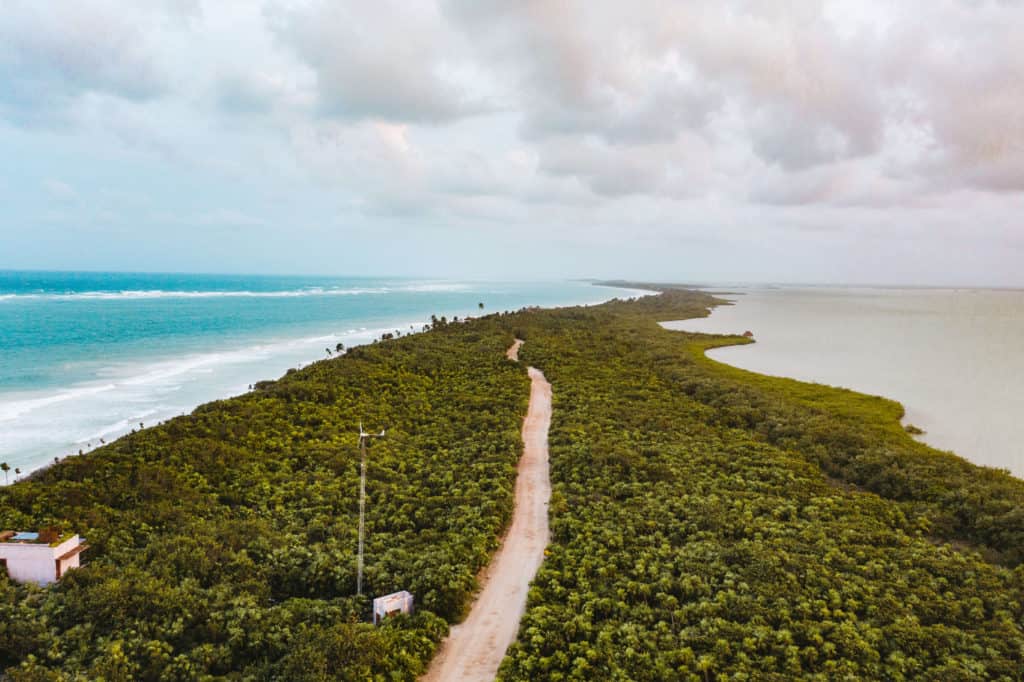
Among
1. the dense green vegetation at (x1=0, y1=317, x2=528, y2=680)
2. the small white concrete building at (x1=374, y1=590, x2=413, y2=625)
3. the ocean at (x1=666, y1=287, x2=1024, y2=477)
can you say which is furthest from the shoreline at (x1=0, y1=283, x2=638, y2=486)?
the ocean at (x1=666, y1=287, x2=1024, y2=477)

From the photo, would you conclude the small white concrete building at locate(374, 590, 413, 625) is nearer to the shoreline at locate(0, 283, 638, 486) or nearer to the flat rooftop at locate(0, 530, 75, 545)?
the flat rooftop at locate(0, 530, 75, 545)

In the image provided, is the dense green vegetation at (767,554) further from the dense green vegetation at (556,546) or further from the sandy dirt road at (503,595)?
the sandy dirt road at (503,595)

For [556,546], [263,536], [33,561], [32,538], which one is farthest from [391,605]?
[32,538]

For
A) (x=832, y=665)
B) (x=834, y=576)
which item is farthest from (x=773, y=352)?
(x=832, y=665)

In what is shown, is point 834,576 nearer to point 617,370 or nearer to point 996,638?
point 996,638

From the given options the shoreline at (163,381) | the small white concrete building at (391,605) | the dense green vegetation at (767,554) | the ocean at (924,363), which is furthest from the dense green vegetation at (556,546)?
the shoreline at (163,381)
